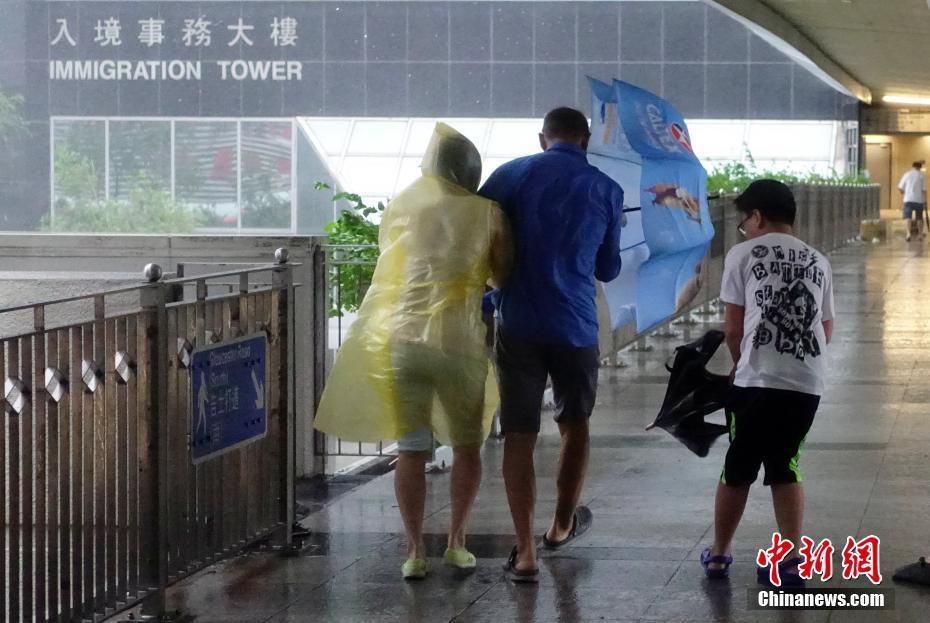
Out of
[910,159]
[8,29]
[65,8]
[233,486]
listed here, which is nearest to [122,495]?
[233,486]

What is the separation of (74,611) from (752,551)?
2.90m

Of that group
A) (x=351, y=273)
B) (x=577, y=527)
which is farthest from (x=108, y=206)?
(x=577, y=527)

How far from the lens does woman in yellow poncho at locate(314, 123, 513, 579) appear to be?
5859 millimetres

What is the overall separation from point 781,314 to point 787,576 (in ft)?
3.32

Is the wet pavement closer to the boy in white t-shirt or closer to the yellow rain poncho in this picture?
the boy in white t-shirt

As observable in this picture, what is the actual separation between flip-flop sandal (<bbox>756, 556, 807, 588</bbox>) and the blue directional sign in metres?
2.18

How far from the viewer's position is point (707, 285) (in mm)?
16094

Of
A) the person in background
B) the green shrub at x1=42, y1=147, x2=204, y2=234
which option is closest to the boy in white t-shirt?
the person in background

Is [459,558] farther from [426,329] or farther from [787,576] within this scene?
[787,576]

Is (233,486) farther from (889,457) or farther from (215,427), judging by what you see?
(889,457)

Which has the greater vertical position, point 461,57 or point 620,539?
point 461,57

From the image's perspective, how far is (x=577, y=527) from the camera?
264 inches

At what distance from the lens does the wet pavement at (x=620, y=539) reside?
5.64 m

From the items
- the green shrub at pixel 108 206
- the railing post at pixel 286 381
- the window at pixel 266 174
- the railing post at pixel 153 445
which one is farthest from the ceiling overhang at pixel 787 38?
the railing post at pixel 153 445
